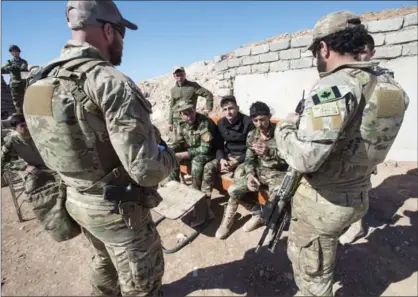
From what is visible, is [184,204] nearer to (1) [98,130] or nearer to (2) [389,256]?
(1) [98,130]

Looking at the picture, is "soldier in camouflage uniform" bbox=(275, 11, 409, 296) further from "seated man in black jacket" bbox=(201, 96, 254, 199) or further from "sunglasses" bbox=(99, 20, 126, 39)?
"seated man in black jacket" bbox=(201, 96, 254, 199)

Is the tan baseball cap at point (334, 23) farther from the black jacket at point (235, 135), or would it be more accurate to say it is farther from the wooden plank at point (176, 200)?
the wooden plank at point (176, 200)

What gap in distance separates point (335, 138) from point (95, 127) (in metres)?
1.37

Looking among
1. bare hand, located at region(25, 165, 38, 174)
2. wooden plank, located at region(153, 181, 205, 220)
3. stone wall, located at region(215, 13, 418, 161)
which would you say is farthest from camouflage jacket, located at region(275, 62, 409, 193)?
stone wall, located at region(215, 13, 418, 161)

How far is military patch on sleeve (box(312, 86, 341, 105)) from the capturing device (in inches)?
58.1

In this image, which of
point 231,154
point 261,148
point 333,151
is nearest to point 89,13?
point 333,151

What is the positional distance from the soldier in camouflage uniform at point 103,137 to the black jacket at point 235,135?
2.40m

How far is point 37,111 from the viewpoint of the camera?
1454 millimetres

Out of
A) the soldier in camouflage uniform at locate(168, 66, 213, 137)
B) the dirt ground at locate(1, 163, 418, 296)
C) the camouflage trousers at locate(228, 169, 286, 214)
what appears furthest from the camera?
the soldier in camouflage uniform at locate(168, 66, 213, 137)

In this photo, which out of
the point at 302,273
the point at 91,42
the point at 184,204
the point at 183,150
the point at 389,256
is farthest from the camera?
the point at 183,150

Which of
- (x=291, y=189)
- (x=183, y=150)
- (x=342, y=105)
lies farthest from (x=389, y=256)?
(x=183, y=150)

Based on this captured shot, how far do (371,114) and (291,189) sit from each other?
848 millimetres

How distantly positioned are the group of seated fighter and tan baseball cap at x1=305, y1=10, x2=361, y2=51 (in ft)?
4.81

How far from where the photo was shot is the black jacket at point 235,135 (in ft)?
13.1
